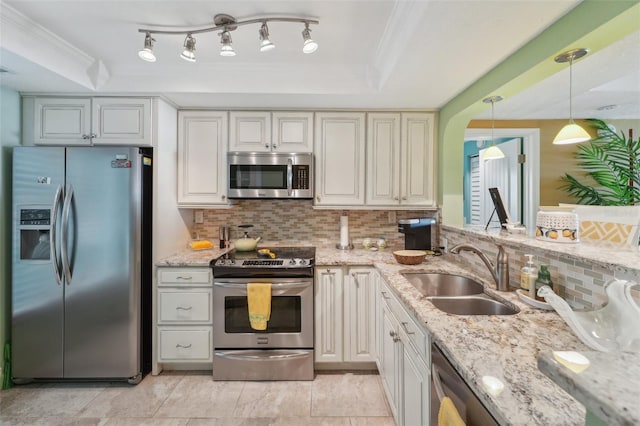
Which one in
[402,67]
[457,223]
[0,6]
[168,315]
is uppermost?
[0,6]

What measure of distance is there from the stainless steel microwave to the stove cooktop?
20.1 inches

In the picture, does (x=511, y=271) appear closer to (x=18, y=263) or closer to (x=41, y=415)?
(x=41, y=415)

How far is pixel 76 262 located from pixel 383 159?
2.59m

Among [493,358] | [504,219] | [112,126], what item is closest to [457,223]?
[504,219]

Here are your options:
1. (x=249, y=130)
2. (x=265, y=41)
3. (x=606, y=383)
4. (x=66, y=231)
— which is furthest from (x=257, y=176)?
(x=606, y=383)

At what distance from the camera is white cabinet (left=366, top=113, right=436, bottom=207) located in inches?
106

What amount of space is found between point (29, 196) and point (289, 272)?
199cm

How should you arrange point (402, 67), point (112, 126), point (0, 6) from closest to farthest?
point (0, 6) < point (402, 67) < point (112, 126)

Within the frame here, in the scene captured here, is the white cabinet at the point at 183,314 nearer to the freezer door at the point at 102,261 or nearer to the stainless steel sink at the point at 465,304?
the freezer door at the point at 102,261

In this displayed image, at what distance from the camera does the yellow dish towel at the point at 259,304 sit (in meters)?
2.23

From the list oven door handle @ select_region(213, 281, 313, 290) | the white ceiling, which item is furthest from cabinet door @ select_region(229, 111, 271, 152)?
oven door handle @ select_region(213, 281, 313, 290)

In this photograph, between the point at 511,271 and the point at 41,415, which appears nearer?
the point at 511,271

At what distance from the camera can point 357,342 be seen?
2.42 metres

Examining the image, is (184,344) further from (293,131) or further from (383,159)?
(383,159)
